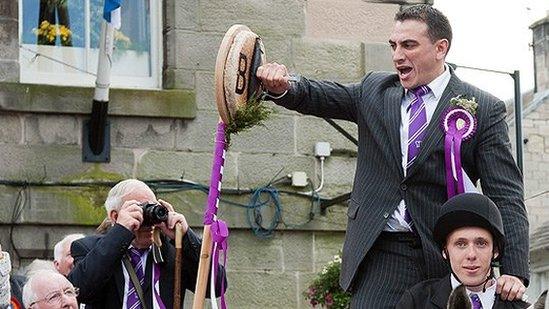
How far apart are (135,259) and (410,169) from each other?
1.61 meters

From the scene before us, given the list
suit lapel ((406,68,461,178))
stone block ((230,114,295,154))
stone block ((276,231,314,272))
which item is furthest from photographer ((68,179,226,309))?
stone block ((276,231,314,272))

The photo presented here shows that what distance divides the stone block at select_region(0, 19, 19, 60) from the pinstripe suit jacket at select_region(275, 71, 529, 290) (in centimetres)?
Answer: 459

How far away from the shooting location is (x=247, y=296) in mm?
11641

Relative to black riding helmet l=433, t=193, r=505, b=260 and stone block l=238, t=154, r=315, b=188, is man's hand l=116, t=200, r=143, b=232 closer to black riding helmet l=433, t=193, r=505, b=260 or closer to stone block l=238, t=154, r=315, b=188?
black riding helmet l=433, t=193, r=505, b=260

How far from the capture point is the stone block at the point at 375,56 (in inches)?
481

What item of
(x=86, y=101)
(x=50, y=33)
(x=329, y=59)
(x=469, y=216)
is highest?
(x=50, y=33)

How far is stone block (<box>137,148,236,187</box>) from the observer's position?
37.3ft

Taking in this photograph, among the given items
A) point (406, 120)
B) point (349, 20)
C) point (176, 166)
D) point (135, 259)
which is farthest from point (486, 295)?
point (349, 20)

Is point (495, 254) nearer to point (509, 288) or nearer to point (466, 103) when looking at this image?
point (509, 288)

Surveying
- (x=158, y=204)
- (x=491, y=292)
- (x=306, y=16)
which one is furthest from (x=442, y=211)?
(x=306, y=16)

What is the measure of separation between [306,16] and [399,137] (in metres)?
5.40

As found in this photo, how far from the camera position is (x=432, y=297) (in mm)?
6418

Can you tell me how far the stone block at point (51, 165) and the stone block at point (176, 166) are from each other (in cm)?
21

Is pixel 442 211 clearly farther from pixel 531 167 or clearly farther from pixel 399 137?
pixel 531 167
